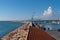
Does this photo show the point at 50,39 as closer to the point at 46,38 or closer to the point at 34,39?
the point at 46,38

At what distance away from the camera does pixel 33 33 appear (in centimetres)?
571

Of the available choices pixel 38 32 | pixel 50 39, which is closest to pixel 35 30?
pixel 38 32

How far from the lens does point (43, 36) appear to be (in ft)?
18.6

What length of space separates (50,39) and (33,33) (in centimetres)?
60

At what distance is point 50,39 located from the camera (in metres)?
5.70

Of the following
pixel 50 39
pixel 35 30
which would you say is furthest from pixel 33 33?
pixel 50 39

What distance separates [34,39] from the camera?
17.9ft

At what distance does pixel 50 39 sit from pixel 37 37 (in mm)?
470

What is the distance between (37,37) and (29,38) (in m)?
0.28

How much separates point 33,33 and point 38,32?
0.17m

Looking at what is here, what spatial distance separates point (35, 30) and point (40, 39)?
412 millimetres

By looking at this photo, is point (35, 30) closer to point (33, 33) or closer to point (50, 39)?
point (33, 33)

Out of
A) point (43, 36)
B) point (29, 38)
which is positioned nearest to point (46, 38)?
point (43, 36)

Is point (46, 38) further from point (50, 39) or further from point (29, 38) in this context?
point (29, 38)
